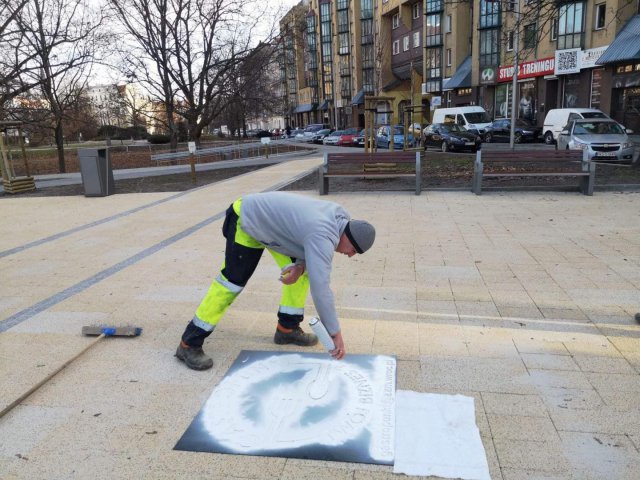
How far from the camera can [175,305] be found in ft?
16.1

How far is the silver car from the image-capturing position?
1636 centimetres

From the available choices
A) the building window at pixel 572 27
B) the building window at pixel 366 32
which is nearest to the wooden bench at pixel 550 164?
the building window at pixel 572 27

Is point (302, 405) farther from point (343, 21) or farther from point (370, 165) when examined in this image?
point (343, 21)

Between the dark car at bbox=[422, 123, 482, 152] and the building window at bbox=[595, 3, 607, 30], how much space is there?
9.95 metres

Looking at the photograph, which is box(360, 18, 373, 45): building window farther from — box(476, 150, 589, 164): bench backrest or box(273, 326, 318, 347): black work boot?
box(273, 326, 318, 347): black work boot

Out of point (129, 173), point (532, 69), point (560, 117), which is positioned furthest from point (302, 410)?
point (532, 69)

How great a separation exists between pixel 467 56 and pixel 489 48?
4426 millimetres

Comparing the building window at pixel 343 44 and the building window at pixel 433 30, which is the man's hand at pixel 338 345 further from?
the building window at pixel 343 44

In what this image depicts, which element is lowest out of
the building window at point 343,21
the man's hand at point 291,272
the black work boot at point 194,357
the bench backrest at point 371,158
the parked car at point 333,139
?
the black work boot at point 194,357

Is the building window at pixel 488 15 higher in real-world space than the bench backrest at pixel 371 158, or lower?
higher

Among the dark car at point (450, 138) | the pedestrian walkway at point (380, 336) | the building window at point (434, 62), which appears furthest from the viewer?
the building window at point (434, 62)

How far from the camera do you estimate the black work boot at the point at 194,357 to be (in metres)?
3.62

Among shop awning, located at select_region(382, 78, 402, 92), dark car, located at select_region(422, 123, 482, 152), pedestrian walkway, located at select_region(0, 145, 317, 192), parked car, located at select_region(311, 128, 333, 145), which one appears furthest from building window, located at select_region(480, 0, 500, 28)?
pedestrian walkway, located at select_region(0, 145, 317, 192)

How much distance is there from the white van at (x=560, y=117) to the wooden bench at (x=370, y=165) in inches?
595
